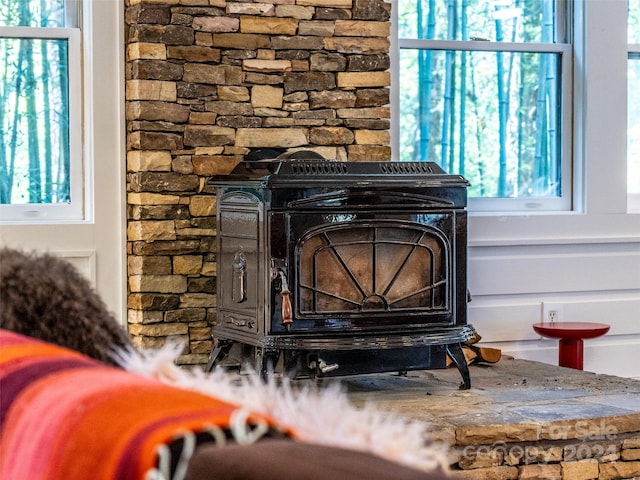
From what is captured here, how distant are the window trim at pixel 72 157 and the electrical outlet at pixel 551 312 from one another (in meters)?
1.89

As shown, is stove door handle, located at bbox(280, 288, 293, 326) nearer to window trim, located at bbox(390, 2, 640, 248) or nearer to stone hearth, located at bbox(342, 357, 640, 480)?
stone hearth, located at bbox(342, 357, 640, 480)

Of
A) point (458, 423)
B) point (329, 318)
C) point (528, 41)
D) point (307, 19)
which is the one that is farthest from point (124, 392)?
point (528, 41)

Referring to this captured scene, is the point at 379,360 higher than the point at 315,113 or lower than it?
lower

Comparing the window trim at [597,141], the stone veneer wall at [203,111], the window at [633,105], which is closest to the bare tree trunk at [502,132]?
the window trim at [597,141]

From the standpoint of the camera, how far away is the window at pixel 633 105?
4.66m

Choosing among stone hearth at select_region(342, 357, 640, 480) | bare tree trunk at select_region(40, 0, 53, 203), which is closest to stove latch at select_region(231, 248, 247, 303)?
stone hearth at select_region(342, 357, 640, 480)

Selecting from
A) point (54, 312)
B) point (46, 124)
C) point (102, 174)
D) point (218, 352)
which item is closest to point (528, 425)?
point (218, 352)

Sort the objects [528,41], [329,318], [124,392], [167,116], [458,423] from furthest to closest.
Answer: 1. [528,41]
2. [167,116]
3. [329,318]
4. [458,423]
5. [124,392]

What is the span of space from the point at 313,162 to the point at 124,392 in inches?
114

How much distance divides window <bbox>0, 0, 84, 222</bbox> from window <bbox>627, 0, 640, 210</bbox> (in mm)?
2350

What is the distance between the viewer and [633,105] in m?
4.70

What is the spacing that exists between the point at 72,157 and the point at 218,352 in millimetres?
906

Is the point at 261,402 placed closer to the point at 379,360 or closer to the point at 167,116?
the point at 379,360

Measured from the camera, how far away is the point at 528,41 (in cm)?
451
